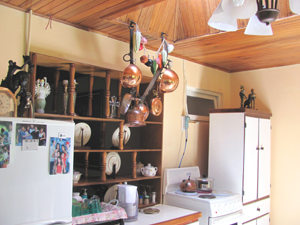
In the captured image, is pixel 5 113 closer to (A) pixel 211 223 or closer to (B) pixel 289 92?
(A) pixel 211 223

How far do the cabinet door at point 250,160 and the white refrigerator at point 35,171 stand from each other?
2.23 meters

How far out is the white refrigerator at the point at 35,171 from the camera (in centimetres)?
166

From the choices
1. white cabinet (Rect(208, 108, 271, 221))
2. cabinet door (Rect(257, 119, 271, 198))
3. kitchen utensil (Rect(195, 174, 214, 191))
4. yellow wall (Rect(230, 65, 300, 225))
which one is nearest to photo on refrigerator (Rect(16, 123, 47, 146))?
kitchen utensil (Rect(195, 174, 214, 191))

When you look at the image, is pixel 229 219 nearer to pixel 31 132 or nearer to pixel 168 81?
pixel 168 81

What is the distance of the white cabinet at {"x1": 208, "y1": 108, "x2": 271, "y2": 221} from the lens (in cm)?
348

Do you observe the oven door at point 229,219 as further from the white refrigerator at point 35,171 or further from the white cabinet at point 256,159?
the white refrigerator at point 35,171

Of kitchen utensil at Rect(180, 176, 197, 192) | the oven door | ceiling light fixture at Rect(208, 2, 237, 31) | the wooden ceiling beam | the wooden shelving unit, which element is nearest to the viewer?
ceiling light fixture at Rect(208, 2, 237, 31)

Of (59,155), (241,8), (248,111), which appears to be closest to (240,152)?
(248,111)

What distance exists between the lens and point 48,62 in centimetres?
240

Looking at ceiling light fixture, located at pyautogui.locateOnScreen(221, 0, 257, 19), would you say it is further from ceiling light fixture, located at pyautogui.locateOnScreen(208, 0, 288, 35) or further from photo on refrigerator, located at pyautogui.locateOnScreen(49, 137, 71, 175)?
photo on refrigerator, located at pyautogui.locateOnScreen(49, 137, 71, 175)

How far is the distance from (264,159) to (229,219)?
40.3 inches

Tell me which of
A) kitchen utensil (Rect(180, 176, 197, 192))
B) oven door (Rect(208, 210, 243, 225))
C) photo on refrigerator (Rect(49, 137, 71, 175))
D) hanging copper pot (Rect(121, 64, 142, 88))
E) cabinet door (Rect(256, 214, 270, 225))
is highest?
hanging copper pot (Rect(121, 64, 142, 88))

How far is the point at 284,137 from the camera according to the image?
3986 millimetres

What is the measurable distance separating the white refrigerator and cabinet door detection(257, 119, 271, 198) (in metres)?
2.57
